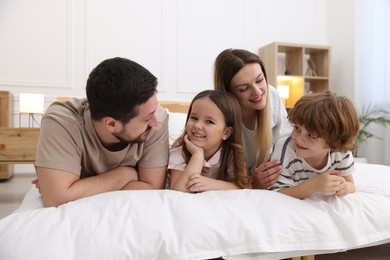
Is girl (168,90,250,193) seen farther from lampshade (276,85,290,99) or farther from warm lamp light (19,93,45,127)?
lampshade (276,85,290,99)

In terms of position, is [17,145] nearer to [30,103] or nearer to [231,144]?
[30,103]

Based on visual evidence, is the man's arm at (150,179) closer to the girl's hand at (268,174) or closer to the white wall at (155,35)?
the girl's hand at (268,174)

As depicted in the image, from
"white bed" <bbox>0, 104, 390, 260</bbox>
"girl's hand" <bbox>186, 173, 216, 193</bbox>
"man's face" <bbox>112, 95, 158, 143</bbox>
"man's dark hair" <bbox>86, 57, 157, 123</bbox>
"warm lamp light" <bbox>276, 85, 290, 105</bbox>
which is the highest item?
"warm lamp light" <bbox>276, 85, 290, 105</bbox>

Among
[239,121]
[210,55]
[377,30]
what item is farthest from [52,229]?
[377,30]

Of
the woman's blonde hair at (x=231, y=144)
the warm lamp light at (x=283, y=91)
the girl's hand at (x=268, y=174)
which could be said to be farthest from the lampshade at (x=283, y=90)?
the girl's hand at (x=268, y=174)

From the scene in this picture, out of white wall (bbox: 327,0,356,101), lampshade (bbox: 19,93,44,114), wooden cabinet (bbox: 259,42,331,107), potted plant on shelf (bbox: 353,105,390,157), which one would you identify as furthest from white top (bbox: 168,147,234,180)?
white wall (bbox: 327,0,356,101)

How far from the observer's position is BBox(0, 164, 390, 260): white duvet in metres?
0.93

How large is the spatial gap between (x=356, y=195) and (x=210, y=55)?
324 centimetres

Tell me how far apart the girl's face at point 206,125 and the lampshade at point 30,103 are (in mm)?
2117

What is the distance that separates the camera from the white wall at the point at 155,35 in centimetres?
374

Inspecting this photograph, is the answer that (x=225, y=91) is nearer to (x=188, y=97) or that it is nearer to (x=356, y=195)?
(x=356, y=195)

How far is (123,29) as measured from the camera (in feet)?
13.1

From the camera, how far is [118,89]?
113cm

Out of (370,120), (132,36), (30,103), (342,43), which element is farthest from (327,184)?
(342,43)
